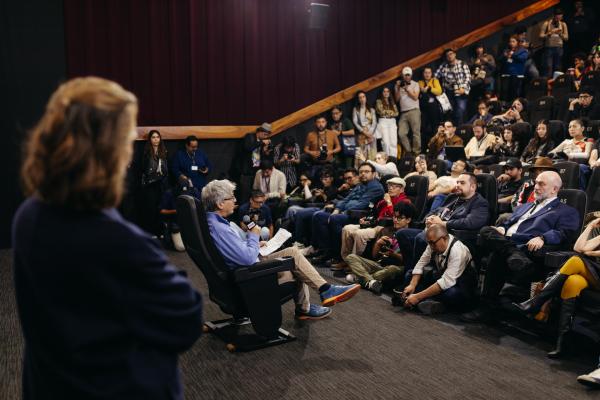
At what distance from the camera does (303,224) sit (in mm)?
6340

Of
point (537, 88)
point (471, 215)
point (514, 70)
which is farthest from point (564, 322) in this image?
point (514, 70)

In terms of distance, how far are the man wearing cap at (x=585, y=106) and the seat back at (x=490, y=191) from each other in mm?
2832

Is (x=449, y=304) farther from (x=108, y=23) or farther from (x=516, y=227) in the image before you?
(x=108, y=23)

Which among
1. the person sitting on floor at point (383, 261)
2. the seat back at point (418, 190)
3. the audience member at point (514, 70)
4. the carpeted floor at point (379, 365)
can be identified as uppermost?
the audience member at point (514, 70)

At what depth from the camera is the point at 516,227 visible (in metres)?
4.10

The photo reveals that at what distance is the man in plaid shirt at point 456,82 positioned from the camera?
27.9 ft

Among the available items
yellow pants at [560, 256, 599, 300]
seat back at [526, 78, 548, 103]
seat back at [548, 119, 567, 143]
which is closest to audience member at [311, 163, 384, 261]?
seat back at [548, 119, 567, 143]

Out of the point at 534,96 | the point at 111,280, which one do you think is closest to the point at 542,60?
the point at 534,96

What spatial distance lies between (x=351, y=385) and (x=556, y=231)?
70.6 inches

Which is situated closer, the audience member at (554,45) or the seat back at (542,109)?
the seat back at (542,109)

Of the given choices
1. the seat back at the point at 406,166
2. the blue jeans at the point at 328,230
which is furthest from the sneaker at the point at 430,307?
the seat back at the point at 406,166

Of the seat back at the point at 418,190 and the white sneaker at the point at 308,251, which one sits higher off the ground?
the seat back at the point at 418,190

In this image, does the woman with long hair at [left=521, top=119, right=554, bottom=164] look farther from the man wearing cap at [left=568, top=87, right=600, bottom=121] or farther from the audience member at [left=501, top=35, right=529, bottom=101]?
the audience member at [left=501, top=35, right=529, bottom=101]

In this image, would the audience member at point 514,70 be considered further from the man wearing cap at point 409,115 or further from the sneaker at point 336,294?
the sneaker at point 336,294
